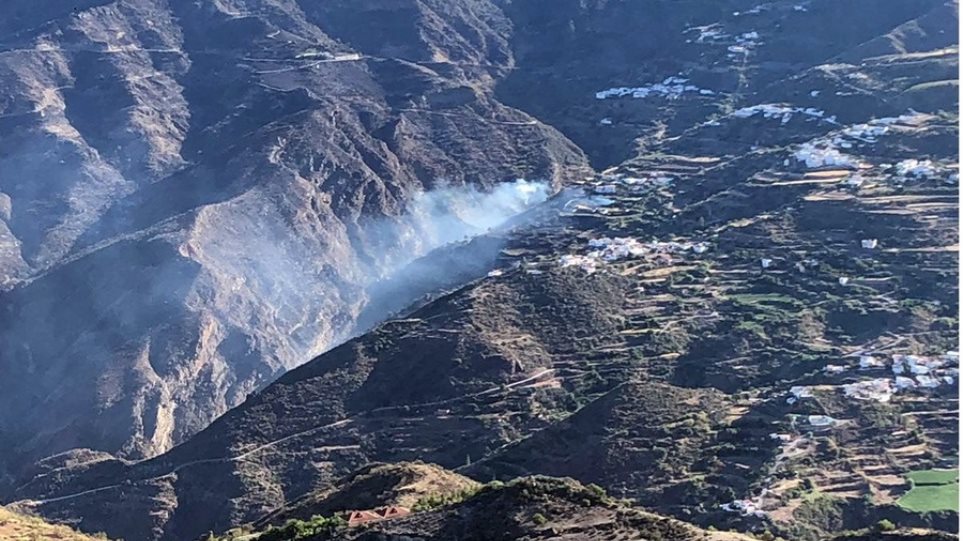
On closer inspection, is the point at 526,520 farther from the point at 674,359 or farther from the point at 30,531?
the point at 674,359

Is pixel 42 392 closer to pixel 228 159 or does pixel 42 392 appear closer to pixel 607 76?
pixel 228 159

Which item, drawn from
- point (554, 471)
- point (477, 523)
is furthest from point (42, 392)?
point (477, 523)

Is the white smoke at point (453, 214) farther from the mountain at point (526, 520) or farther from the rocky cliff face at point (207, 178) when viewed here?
the mountain at point (526, 520)

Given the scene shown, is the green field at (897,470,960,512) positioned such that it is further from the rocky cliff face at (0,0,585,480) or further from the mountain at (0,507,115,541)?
the rocky cliff face at (0,0,585,480)

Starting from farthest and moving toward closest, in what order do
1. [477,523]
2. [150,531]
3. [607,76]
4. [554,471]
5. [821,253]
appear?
[607,76], [821,253], [150,531], [554,471], [477,523]

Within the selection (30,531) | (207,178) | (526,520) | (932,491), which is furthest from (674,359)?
(207,178)

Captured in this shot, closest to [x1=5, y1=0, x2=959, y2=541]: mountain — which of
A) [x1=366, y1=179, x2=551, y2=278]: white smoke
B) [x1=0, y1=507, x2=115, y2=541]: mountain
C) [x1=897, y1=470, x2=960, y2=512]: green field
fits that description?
[x1=897, y1=470, x2=960, y2=512]: green field
